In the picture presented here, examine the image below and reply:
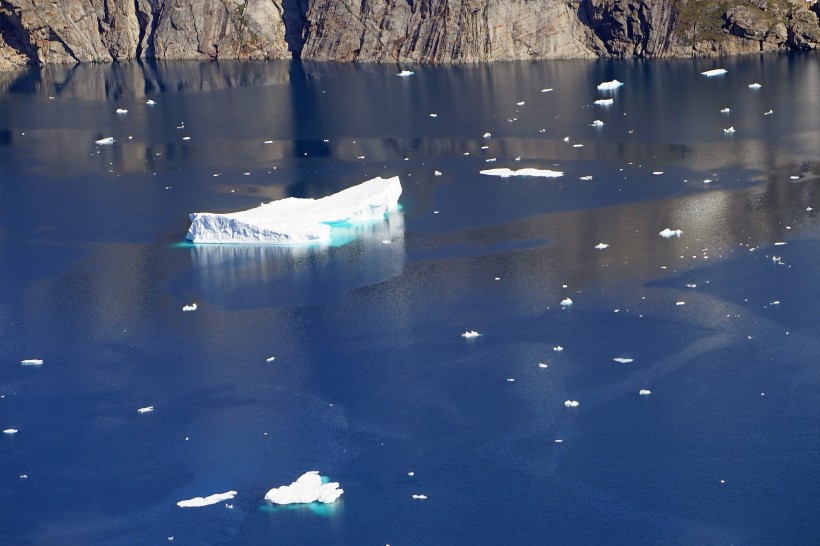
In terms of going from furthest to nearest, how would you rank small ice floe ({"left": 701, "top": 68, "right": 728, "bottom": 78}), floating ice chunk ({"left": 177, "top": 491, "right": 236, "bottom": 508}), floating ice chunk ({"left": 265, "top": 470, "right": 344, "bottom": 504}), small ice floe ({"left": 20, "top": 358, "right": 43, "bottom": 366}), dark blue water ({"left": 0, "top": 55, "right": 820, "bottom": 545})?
small ice floe ({"left": 701, "top": 68, "right": 728, "bottom": 78})
small ice floe ({"left": 20, "top": 358, "right": 43, "bottom": 366})
floating ice chunk ({"left": 177, "top": 491, "right": 236, "bottom": 508})
floating ice chunk ({"left": 265, "top": 470, "right": 344, "bottom": 504})
dark blue water ({"left": 0, "top": 55, "right": 820, "bottom": 545})

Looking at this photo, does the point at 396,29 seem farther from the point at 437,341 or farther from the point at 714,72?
the point at 437,341

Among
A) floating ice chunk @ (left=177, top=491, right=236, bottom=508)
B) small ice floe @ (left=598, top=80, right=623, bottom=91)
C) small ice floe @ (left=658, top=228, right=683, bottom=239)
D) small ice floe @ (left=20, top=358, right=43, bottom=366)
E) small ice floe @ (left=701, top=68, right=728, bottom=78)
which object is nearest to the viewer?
floating ice chunk @ (left=177, top=491, right=236, bottom=508)

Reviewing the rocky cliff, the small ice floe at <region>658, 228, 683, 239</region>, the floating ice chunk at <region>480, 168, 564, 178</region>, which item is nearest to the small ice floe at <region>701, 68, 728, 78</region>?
the rocky cliff

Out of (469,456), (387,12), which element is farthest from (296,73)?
(469,456)

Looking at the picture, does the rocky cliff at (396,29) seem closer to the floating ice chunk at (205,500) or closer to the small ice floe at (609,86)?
the small ice floe at (609,86)

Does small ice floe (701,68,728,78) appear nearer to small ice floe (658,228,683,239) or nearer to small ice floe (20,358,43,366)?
small ice floe (658,228,683,239)

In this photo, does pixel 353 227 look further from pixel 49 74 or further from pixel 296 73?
pixel 49 74

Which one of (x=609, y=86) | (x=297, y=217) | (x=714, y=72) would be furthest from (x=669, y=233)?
(x=714, y=72)
